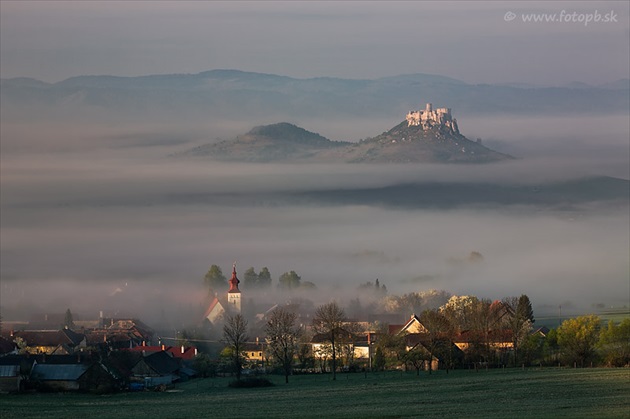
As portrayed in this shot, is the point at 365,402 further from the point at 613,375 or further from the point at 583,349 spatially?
the point at 583,349

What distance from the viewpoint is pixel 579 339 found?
127 metres

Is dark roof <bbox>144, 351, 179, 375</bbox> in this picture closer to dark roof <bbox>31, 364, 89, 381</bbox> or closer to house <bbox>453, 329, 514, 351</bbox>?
dark roof <bbox>31, 364, 89, 381</bbox>

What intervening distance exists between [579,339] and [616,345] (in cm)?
411

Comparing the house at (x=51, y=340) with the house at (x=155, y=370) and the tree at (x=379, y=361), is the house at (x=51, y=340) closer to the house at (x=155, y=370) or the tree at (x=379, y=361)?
the house at (x=155, y=370)

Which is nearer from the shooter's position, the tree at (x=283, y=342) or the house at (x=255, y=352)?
the tree at (x=283, y=342)

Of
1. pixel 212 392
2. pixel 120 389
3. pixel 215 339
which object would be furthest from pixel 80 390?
pixel 215 339

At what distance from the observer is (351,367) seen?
131375mm

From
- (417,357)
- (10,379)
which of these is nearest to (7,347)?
(10,379)

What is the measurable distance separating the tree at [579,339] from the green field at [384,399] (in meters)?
8.71

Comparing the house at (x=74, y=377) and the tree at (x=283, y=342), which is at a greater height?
the tree at (x=283, y=342)

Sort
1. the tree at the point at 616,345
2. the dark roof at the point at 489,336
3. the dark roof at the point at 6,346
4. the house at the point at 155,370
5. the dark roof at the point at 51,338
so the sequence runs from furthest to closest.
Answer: the dark roof at the point at 51,338, the dark roof at the point at 6,346, the dark roof at the point at 489,336, the house at the point at 155,370, the tree at the point at 616,345

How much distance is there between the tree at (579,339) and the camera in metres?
124

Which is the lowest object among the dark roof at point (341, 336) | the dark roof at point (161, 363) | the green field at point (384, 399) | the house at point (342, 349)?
the green field at point (384, 399)

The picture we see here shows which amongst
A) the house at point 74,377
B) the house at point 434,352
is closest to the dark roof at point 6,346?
the house at point 74,377
